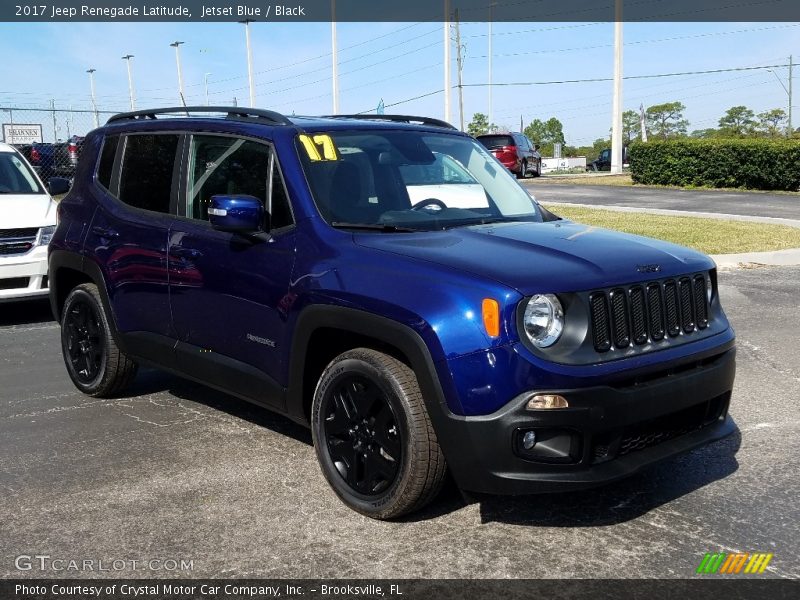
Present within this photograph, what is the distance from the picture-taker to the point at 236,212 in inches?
166

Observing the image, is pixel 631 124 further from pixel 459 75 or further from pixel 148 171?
pixel 148 171

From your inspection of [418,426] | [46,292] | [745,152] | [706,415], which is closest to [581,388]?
[418,426]

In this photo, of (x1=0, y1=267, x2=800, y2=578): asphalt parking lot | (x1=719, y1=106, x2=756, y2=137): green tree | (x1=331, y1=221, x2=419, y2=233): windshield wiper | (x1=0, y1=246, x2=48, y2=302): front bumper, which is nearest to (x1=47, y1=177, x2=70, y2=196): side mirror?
(x1=0, y1=246, x2=48, y2=302): front bumper

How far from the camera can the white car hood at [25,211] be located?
877 centimetres

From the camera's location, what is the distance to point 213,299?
464 cm

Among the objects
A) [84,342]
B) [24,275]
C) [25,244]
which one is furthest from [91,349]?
[25,244]

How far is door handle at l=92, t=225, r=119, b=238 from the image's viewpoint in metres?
5.46

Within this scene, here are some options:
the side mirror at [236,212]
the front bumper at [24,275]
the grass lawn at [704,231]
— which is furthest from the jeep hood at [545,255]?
the grass lawn at [704,231]

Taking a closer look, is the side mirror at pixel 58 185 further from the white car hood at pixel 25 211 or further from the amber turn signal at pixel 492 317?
the amber turn signal at pixel 492 317

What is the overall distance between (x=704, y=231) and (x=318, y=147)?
1196 cm

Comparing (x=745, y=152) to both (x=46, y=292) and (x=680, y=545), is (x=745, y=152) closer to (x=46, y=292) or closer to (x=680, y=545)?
(x=46, y=292)

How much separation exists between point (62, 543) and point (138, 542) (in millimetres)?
326

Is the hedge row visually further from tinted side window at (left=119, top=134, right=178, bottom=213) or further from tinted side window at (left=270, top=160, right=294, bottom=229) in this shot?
tinted side window at (left=270, top=160, right=294, bottom=229)

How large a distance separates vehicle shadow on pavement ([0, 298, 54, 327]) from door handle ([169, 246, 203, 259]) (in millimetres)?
4868
